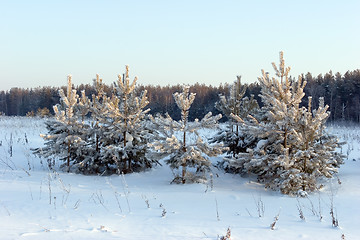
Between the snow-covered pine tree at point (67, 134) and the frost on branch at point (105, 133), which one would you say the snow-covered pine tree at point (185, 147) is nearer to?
the frost on branch at point (105, 133)

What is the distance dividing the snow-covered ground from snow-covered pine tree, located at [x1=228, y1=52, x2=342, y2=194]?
48 centimetres

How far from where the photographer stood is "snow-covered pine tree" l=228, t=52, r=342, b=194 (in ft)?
24.9

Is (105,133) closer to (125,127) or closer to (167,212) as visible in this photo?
(125,127)

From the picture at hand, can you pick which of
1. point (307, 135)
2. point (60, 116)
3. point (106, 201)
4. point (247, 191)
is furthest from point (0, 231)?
point (307, 135)

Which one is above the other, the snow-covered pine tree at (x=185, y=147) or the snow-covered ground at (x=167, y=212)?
the snow-covered pine tree at (x=185, y=147)

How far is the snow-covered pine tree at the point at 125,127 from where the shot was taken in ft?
32.6

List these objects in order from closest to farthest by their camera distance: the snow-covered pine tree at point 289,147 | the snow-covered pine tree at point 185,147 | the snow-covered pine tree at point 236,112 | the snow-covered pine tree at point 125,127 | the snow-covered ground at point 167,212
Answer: the snow-covered ground at point 167,212 < the snow-covered pine tree at point 289,147 < the snow-covered pine tree at point 185,147 < the snow-covered pine tree at point 125,127 < the snow-covered pine tree at point 236,112

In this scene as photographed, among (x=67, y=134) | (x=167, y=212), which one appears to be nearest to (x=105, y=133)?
(x=67, y=134)

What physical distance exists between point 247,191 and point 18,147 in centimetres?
1211

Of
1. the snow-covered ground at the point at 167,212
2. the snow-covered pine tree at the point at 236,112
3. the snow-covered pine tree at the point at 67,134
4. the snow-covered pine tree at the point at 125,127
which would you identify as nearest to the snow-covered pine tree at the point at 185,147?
the snow-covered ground at the point at 167,212

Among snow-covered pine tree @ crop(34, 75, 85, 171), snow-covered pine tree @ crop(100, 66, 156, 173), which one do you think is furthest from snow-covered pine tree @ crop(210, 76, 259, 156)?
snow-covered pine tree @ crop(34, 75, 85, 171)

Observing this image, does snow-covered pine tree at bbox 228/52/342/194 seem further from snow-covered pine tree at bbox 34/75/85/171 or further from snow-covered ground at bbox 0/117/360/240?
snow-covered pine tree at bbox 34/75/85/171

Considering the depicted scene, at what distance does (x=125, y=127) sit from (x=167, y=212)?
5.18 metres

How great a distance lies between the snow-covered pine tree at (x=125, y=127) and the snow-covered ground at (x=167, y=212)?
147 cm
